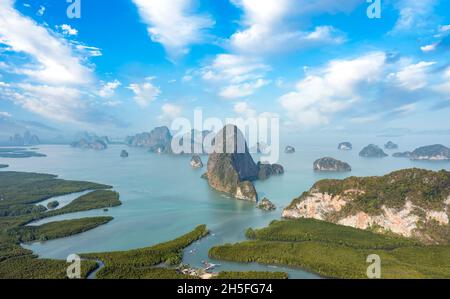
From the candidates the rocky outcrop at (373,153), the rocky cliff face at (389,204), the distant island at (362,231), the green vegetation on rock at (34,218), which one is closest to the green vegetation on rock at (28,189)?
the green vegetation on rock at (34,218)

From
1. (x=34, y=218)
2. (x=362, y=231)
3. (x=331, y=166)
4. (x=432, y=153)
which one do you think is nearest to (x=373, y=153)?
(x=432, y=153)

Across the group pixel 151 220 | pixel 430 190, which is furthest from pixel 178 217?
pixel 430 190

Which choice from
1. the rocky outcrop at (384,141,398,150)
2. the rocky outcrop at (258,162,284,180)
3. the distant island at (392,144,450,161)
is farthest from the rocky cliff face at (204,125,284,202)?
the rocky outcrop at (384,141,398,150)

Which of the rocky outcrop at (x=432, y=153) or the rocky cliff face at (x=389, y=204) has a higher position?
the rocky outcrop at (x=432, y=153)

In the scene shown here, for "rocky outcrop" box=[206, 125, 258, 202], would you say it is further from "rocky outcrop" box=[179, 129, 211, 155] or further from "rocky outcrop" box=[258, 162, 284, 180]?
"rocky outcrop" box=[179, 129, 211, 155]

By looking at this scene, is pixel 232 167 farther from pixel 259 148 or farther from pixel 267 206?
pixel 259 148

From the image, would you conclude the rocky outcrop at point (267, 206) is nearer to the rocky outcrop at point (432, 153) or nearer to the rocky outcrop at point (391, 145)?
the rocky outcrop at point (432, 153)
